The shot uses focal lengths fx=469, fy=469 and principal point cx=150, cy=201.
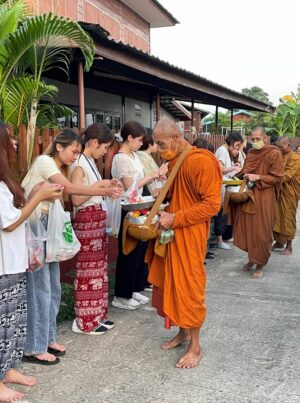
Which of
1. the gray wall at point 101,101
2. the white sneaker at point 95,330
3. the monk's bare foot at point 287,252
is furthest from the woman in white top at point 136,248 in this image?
the gray wall at point 101,101

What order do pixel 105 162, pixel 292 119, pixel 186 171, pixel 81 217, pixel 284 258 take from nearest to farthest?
pixel 186 171 → pixel 81 217 → pixel 105 162 → pixel 284 258 → pixel 292 119

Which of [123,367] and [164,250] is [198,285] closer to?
[164,250]

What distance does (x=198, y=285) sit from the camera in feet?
11.3

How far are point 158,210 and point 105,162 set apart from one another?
2525mm

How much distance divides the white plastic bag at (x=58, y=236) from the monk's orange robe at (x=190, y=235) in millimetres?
741

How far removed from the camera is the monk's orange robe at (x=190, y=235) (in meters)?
3.34

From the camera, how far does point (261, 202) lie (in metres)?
6.00

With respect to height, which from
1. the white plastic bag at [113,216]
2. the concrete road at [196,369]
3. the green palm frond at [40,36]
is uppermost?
the green palm frond at [40,36]

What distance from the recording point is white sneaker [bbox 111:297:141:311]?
188 inches

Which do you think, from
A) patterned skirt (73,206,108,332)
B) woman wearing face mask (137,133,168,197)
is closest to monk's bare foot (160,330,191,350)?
patterned skirt (73,206,108,332)

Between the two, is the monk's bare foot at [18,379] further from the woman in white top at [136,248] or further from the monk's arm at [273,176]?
the monk's arm at [273,176]

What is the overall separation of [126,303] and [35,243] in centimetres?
190

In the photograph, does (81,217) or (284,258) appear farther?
(284,258)

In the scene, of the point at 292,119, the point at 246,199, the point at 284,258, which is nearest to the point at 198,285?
the point at 246,199
